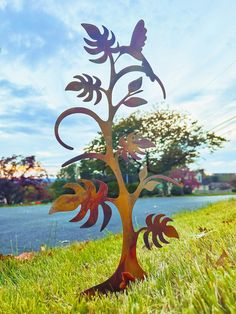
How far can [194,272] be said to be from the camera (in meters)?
1.01

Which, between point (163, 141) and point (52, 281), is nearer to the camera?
point (52, 281)

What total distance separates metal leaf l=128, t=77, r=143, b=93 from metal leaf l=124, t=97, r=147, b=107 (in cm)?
3

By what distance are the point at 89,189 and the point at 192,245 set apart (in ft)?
1.79

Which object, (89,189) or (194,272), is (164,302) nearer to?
(194,272)

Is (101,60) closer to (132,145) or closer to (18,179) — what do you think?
(132,145)

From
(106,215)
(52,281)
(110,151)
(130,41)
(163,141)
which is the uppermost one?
(163,141)

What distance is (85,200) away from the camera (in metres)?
1.15

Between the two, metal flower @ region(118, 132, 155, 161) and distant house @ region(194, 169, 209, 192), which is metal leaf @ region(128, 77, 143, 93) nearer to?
metal flower @ region(118, 132, 155, 161)

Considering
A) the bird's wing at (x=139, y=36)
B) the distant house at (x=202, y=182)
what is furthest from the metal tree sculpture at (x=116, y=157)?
the distant house at (x=202, y=182)

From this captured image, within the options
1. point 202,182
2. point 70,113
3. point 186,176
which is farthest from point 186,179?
point 70,113

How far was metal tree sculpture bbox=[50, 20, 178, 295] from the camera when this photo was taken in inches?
45.5

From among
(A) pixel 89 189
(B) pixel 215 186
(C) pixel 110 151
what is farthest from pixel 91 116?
(B) pixel 215 186

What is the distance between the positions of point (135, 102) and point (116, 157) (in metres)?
0.21

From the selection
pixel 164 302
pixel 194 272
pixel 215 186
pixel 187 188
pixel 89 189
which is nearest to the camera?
pixel 164 302
